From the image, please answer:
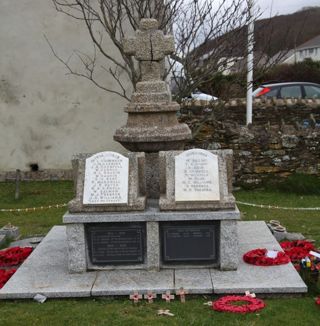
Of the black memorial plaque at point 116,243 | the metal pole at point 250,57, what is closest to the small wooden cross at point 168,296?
the black memorial plaque at point 116,243

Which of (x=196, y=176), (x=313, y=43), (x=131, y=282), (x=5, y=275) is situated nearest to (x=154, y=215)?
(x=196, y=176)

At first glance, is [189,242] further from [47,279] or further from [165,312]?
[47,279]

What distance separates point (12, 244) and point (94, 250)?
2.15 meters

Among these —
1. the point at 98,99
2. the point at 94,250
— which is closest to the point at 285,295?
the point at 94,250

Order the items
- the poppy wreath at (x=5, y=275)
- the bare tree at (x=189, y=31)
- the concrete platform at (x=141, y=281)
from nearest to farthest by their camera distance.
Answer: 1. the concrete platform at (x=141, y=281)
2. the poppy wreath at (x=5, y=275)
3. the bare tree at (x=189, y=31)

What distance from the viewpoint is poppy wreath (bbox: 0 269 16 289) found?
619 centimetres

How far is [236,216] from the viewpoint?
19.4ft

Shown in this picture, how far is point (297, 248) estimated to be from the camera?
271 inches

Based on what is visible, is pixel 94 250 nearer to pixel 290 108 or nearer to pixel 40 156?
pixel 40 156

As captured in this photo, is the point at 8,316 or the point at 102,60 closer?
the point at 8,316

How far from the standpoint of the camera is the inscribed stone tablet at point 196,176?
598cm

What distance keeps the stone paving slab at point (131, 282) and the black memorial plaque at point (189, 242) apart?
0.19m

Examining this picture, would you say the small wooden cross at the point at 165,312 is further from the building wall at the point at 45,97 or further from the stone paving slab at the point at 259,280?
the building wall at the point at 45,97

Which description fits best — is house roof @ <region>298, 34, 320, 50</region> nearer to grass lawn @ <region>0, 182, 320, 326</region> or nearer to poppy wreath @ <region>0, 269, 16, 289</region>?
poppy wreath @ <region>0, 269, 16, 289</region>
